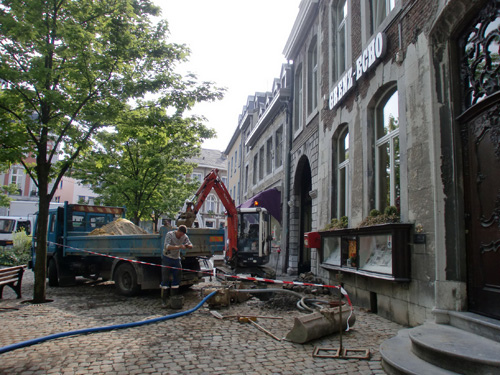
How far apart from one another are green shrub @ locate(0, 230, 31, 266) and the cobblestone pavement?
37.3ft

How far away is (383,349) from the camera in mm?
4453

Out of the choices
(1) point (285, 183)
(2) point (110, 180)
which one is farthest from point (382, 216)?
(2) point (110, 180)

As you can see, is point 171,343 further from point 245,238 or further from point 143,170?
point 143,170

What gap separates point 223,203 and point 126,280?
3942mm

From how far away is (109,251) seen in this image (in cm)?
1004

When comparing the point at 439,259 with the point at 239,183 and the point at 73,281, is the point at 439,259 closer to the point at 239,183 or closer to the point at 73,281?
the point at 73,281

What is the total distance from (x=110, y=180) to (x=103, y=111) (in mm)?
10191

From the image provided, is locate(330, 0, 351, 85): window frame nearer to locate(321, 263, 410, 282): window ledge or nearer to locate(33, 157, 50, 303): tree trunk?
locate(321, 263, 410, 282): window ledge

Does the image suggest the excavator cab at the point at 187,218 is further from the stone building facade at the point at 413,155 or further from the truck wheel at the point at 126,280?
the stone building facade at the point at 413,155

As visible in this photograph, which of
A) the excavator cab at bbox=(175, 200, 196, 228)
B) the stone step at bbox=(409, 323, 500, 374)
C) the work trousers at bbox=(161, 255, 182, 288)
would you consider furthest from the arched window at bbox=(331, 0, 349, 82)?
the stone step at bbox=(409, 323, 500, 374)

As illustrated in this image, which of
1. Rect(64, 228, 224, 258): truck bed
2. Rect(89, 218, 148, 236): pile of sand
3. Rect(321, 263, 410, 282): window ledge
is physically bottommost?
Rect(321, 263, 410, 282): window ledge

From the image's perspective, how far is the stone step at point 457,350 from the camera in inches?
139

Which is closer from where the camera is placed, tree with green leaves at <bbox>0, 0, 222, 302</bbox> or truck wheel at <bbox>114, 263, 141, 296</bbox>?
tree with green leaves at <bbox>0, 0, 222, 302</bbox>

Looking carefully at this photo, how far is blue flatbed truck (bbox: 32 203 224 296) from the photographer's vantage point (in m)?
9.12
